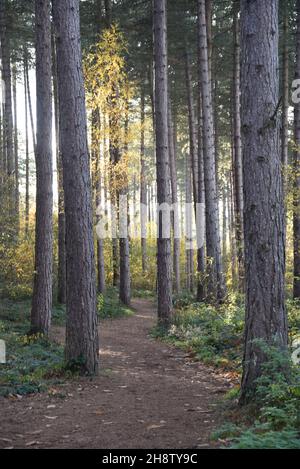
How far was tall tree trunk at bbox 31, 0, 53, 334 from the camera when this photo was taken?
10.9 meters

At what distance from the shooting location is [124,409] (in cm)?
646

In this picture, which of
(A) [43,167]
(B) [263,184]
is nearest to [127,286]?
(A) [43,167]

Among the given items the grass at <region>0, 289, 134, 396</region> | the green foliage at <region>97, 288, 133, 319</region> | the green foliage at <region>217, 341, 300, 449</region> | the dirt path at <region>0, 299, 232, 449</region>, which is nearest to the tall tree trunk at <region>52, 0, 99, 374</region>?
the grass at <region>0, 289, 134, 396</region>

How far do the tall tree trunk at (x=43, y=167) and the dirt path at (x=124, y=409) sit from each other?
233 centimetres

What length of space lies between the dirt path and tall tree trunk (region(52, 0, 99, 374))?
2.68ft

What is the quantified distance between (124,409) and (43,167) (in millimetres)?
6593

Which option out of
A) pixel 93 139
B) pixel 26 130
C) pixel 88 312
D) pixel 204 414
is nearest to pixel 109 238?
pixel 93 139

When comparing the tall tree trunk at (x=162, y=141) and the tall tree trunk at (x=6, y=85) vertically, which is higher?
the tall tree trunk at (x=6, y=85)

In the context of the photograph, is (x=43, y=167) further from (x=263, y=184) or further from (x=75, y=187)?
(x=263, y=184)

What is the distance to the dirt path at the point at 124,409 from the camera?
5098mm

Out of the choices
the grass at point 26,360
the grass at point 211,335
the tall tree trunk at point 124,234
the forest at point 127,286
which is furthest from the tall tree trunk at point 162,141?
the tall tree trunk at point 124,234

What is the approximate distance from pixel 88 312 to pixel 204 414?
301 centimetres

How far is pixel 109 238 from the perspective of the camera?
25.1 meters

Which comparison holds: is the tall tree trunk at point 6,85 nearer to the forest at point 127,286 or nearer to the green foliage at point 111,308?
the forest at point 127,286
